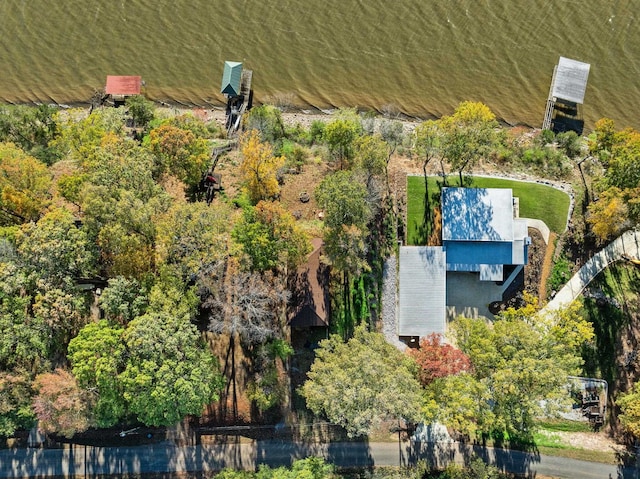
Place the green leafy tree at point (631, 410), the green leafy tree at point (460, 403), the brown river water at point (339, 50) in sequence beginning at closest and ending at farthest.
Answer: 1. the green leafy tree at point (460, 403)
2. the green leafy tree at point (631, 410)
3. the brown river water at point (339, 50)

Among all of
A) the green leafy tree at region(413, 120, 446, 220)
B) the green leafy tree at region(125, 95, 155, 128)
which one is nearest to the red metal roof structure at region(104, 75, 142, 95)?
the green leafy tree at region(125, 95, 155, 128)

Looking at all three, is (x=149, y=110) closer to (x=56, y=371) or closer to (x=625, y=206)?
(x=56, y=371)

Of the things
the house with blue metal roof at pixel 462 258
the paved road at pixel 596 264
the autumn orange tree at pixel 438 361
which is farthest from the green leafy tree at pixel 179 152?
the paved road at pixel 596 264

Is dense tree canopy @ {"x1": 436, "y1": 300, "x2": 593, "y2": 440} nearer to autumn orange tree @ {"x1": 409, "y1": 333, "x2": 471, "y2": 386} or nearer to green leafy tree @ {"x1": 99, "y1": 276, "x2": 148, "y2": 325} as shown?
autumn orange tree @ {"x1": 409, "y1": 333, "x2": 471, "y2": 386}


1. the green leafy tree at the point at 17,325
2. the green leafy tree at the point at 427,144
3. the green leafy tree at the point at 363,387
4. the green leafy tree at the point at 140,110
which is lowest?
the green leafy tree at the point at 363,387

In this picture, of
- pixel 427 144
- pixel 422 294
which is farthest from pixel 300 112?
pixel 422 294

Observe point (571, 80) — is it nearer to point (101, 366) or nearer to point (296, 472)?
point (296, 472)

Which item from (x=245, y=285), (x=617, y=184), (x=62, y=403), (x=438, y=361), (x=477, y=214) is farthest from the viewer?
(x=477, y=214)

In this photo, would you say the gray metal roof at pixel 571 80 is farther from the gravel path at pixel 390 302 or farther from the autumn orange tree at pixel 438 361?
the autumn orange tree at pixel 438 361
